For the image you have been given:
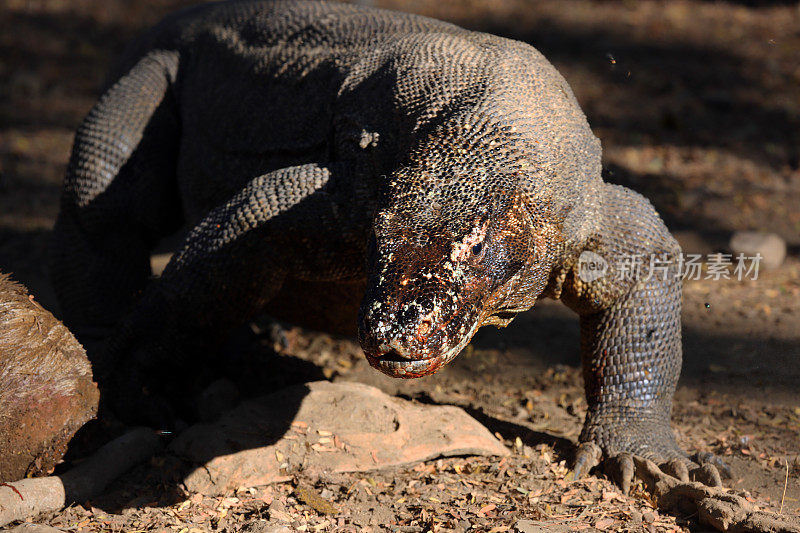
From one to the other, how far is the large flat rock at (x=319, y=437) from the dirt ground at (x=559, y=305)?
0.06 m

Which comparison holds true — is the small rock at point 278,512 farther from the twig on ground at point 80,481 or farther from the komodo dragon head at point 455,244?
the komodo dragon head at point 455,244

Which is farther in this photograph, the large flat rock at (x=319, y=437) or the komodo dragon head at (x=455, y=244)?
the large flat rock at (x=319, y=437)

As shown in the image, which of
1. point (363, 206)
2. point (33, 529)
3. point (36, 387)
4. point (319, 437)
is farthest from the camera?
point (319, 437)

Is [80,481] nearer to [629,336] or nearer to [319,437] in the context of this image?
[319,437]

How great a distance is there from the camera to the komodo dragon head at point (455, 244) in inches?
84.0

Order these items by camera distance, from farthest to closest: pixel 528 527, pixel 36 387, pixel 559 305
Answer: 1. pixel 559 305
2. pixel 36 387
3. pixel 528 527

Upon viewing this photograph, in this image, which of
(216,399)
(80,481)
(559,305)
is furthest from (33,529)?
(559,305)

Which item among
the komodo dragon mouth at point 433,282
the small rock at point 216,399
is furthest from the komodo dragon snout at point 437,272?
the small rock at point 216,399

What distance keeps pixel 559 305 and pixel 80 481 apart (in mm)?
3258

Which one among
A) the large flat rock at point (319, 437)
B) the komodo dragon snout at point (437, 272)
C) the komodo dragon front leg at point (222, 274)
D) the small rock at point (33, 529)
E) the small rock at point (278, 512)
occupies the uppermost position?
the komodo dragon snout at point (437, 272)

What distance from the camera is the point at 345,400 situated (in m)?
3.28

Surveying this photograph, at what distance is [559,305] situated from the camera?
5.24 metres

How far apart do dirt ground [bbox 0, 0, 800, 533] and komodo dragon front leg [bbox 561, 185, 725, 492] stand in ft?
0.62

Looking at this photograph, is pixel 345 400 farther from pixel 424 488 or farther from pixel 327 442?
pixel 424 488
